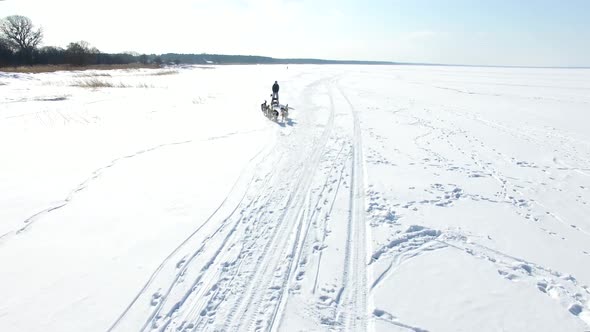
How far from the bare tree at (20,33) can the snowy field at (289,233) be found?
6800 centimetres

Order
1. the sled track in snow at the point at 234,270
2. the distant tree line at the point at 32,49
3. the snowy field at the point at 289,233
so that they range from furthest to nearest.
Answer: the distant tree line at the point at 32,49 < the snowy field at the point at 289,233 < the sled track in snow at the point at 234,270

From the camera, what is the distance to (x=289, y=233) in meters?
4.78

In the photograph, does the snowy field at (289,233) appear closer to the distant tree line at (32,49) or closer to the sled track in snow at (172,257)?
the sled track in snow at (172,257)

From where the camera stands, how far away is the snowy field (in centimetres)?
334

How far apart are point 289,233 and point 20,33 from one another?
8024 centimetres

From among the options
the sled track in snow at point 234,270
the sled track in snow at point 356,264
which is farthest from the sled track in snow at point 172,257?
the sled track in snow at point 356,264

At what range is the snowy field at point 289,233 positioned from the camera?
3342 millimetres

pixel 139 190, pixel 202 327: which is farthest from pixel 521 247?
pixel 139 190

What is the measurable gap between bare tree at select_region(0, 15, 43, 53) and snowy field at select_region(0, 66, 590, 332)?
68.0 metres

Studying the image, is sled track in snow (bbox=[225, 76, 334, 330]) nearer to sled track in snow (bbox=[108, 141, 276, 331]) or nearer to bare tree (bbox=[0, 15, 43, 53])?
sled track in snow (bbox=[108, 141, 276, 331])

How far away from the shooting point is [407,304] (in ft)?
11.5

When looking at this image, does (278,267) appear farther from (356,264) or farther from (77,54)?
(77,54)

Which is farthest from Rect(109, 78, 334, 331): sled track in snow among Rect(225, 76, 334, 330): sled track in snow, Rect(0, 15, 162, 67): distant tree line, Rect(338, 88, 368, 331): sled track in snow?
Rect(0, 15, 162, 67): distant tree line

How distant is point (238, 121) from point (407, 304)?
10866 mm
